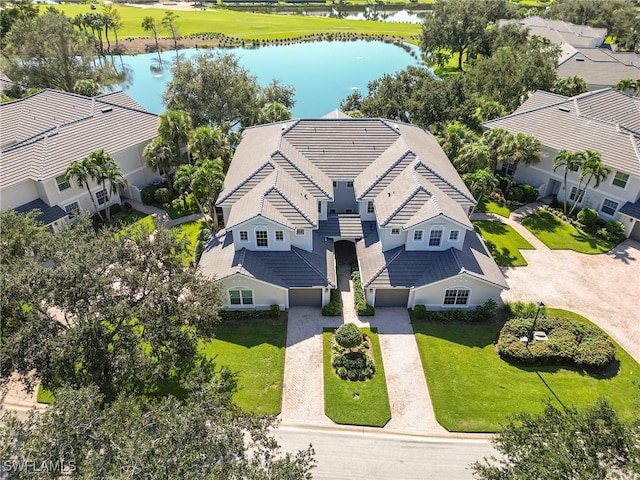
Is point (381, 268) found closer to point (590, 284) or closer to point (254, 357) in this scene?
point (254, 357)

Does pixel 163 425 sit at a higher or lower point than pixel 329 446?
higher

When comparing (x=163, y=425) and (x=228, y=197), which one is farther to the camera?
(x=228, y=197)

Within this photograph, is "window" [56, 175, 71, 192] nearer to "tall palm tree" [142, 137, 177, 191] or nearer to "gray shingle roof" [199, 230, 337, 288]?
"tall palm tree" [142, 137, 177, 191]

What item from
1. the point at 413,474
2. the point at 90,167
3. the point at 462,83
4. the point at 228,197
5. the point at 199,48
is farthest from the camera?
the point at 199,48

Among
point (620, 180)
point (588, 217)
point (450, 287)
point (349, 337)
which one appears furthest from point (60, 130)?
point (620, 180)

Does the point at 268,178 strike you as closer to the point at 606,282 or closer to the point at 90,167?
the point at 90,167

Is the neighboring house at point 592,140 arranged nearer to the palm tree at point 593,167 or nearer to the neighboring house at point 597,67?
the palm tree at point 593,167

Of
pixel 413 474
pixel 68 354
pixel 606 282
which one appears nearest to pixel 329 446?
pixel 413 474
